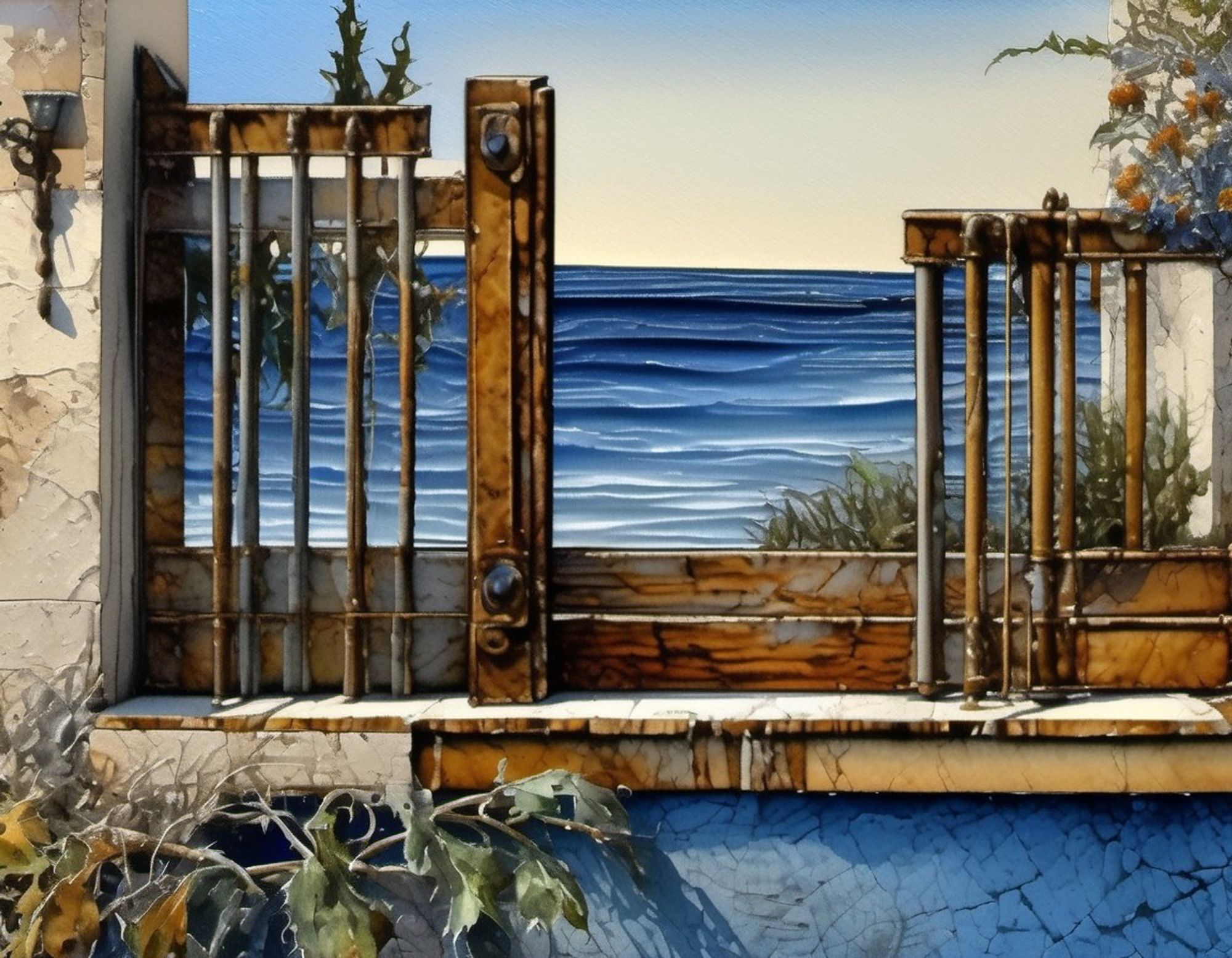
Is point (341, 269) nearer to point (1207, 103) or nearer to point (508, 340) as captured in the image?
point (508, 340)

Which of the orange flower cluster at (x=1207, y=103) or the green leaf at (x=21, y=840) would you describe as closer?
the green leaf at (x=21, y=840)

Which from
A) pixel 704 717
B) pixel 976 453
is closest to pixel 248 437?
pixel 704 717

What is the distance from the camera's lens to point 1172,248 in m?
3.82

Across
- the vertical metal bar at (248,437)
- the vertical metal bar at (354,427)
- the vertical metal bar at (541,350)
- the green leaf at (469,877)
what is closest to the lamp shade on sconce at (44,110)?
the vertical metal bar at (248,437)

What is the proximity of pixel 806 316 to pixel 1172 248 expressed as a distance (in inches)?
234

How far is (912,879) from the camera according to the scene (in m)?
3.62

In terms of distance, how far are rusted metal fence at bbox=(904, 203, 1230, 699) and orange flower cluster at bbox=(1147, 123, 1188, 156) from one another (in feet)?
0.90

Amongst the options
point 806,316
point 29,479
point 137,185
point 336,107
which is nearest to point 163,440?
point 29,479

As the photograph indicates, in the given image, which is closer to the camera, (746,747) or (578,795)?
(578,795)

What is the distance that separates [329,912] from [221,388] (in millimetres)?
1348

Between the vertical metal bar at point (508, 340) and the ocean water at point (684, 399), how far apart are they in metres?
0.40

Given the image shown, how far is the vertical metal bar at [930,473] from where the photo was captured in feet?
12.3

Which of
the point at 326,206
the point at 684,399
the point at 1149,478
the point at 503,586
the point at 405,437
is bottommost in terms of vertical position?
the point at 503,586

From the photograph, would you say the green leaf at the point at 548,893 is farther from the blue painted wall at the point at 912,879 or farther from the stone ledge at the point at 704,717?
the stone ledge at the point at 704,717
